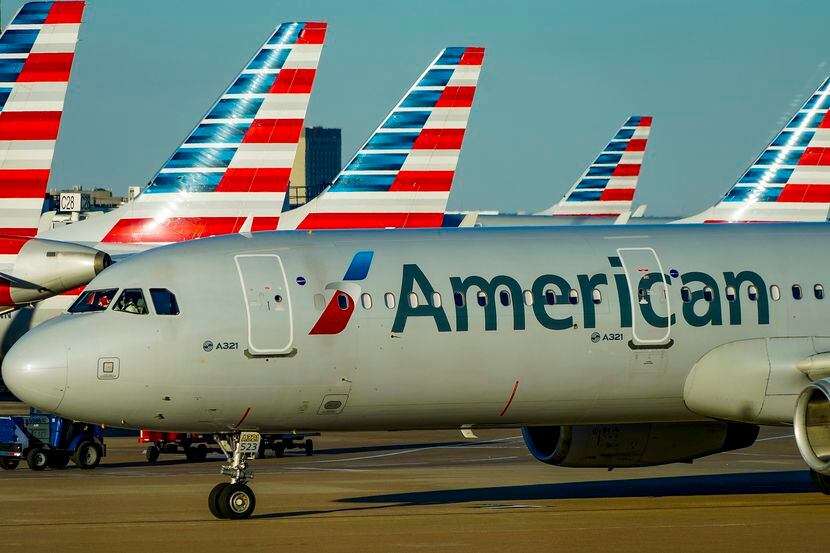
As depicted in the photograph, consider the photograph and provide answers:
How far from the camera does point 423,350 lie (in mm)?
23016

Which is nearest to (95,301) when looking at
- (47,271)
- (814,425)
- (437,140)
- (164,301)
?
(164,301)

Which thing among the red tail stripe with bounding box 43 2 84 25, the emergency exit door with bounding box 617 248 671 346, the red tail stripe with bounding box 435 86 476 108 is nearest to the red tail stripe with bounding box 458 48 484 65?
the red tail stripe with bounding box 435 86 476 108

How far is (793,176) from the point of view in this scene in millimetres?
56375

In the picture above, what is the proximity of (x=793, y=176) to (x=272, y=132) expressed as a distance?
23.0 m

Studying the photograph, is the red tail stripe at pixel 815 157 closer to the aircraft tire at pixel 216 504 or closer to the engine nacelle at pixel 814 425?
the engine nacelle at pixel 814 425

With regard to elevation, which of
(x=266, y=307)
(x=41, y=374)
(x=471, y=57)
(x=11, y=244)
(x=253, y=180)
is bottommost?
(x=41, y=374)

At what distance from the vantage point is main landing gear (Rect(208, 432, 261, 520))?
2261 cm

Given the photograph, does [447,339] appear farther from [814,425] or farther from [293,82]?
[293,82]

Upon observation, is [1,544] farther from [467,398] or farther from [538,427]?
[538,427]

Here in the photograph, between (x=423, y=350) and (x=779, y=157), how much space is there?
3654 centimetres

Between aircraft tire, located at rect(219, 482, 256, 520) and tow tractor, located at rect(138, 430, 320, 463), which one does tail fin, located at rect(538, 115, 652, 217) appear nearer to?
tow tractor, located at rect(138, 430, 320, 463)

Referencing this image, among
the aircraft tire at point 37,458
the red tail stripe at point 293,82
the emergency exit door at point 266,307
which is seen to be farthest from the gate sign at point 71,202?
the emergency exit door at point 266,307

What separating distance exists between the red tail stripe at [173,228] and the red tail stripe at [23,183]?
557 centimetres

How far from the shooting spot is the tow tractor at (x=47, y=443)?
3300 cm
